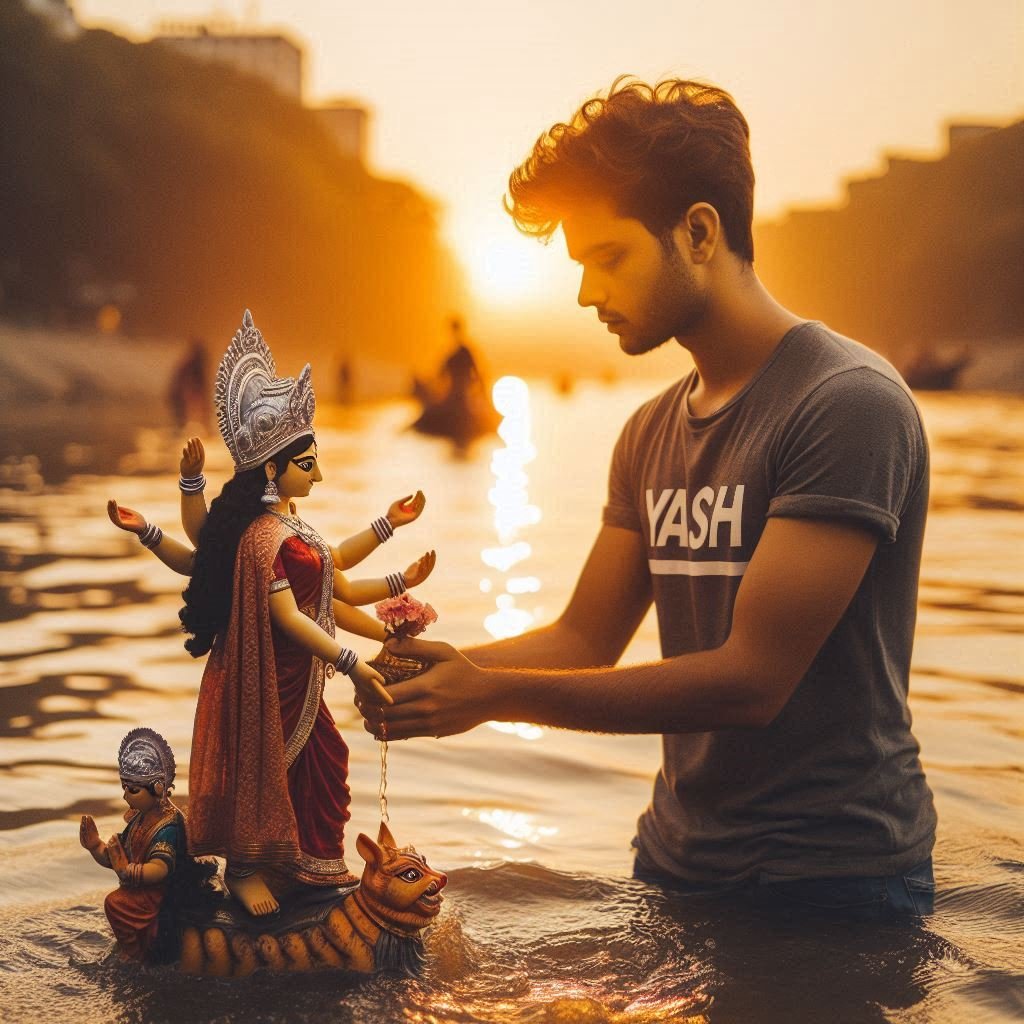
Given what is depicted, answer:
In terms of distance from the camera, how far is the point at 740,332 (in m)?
4.03

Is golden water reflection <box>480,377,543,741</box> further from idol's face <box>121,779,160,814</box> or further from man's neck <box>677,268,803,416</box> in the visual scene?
idol's face <box>121,779,160,814</box>

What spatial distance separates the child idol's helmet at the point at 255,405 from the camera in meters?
3.62

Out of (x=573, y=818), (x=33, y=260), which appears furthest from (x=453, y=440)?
(x=33, y=260)

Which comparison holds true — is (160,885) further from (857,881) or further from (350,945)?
(857,881)

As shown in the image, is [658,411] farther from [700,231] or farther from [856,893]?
[856,893]

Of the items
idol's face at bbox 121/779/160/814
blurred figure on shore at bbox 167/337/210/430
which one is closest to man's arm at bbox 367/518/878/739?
idol's face at bbox 121/779/160/814

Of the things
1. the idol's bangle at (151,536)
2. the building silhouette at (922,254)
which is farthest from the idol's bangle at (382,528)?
the building silhouette at (922,254)

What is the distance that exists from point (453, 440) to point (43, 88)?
119 ft

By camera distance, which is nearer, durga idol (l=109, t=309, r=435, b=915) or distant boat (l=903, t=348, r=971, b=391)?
durga idol (l=109, t=309, r=435, b=915)

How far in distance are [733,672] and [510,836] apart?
190cm

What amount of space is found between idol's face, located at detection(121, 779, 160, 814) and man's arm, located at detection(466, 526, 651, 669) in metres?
1.32

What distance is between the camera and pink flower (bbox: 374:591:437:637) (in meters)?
3.51

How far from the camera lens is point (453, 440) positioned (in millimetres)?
29234

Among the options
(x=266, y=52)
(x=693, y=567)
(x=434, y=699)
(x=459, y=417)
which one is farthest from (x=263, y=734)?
(x=266, y=52)
